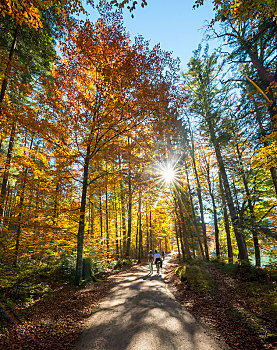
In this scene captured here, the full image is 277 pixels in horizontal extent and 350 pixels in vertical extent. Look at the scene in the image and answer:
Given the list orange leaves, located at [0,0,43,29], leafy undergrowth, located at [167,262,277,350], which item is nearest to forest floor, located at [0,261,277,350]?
leafy undergrowth, located at [167,262,277,350]

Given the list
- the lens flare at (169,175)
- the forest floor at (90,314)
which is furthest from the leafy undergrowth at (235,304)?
the lens flare at (169,175)

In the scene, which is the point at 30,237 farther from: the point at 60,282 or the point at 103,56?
the point at 103,56

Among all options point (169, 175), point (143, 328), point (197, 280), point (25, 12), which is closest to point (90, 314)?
point (143, 328)

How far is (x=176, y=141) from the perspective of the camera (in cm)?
1695

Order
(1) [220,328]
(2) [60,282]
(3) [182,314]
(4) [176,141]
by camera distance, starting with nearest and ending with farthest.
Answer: (1) [220,328] < (3) [182,314] < (2) [60,282] < (4) [176,141]

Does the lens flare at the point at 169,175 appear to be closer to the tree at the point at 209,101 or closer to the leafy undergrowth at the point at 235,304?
the tree at the point at 209,101

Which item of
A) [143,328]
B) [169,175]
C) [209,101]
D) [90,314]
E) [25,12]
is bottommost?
[90,314]

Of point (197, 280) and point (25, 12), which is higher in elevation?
point (25, 12)

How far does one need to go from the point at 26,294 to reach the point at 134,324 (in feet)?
17.5

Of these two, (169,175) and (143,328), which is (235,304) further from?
(169,175)

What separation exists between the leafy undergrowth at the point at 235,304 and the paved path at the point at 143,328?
1.80 feet

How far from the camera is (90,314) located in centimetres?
584

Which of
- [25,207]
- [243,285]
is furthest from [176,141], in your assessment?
[25,207]

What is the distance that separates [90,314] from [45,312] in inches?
63.7
